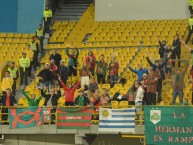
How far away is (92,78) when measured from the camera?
25812 millimetres

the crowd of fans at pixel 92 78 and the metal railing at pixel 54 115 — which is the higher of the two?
the crowd of fans at pixel 92 78

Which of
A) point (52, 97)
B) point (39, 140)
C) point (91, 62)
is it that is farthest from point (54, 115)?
point (91, 62)

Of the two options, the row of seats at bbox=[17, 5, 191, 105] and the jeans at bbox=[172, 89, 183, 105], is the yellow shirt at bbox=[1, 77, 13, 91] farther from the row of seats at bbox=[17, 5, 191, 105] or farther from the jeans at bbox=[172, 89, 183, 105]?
the jeans at bbox=[172, 89, 183, 105]

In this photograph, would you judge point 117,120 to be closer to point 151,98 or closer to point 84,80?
point 151,98

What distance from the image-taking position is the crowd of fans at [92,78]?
77.7 ft

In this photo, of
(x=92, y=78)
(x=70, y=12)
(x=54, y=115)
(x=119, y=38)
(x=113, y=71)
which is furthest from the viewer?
(x=70, y=12)

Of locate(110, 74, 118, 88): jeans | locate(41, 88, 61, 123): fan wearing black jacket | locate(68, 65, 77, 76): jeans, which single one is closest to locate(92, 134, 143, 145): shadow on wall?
locate(41, 88, 61, 123): fan wearing black jacket

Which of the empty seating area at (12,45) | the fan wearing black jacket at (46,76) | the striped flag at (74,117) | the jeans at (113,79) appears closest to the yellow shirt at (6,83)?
the fan wearing black jacket at (46,76)

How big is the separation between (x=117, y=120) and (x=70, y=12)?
55.6 ft

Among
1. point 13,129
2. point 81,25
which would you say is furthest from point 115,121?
point 81,25

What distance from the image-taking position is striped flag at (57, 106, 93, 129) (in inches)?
921

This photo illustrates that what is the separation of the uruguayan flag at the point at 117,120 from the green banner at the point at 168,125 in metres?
0.64

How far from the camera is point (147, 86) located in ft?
77.6

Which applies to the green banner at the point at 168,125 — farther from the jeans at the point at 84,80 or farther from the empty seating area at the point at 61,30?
the empty seating area at the point at 61,30
